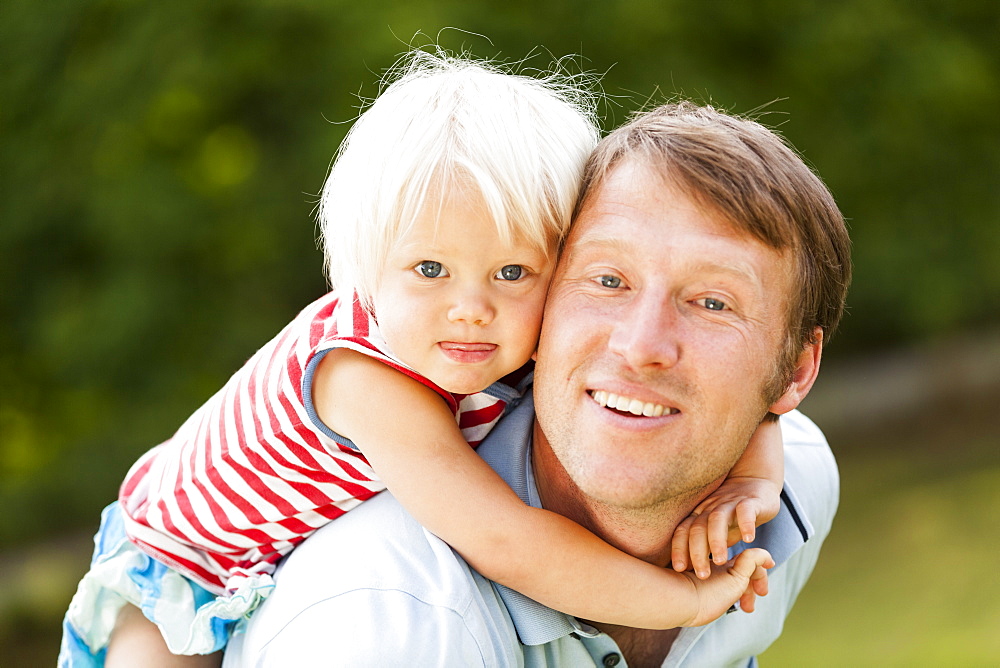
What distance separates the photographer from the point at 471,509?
1.87 m

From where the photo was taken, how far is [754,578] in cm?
208

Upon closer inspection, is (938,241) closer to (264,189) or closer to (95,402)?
(264,189)

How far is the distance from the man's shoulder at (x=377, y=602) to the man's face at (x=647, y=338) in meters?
0.30

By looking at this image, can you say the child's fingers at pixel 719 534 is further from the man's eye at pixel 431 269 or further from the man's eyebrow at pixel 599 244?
the man's eye at pixel 431 269

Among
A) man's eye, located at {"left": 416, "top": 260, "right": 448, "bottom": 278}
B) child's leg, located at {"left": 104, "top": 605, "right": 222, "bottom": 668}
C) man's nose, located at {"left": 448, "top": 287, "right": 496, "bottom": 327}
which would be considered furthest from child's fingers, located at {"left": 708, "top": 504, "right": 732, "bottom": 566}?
child's leg, located at {"left": 104, "top": 605, "right": 222, "bottom": 668}

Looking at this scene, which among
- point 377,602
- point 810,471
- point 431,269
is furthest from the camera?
point 810,471

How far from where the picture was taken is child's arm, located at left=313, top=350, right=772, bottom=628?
187 cm

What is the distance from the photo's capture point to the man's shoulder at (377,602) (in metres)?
1.72

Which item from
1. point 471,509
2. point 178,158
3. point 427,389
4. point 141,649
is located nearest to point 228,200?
point 178,158

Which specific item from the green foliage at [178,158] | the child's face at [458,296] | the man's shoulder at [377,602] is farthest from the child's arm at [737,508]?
the green foliage at [178,158]

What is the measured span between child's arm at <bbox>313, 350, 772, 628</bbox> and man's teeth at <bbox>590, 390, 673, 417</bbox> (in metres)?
0.23

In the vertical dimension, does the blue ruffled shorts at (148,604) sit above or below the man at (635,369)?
below

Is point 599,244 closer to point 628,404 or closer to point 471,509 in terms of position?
point 628,404

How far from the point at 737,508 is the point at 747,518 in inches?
1.8
